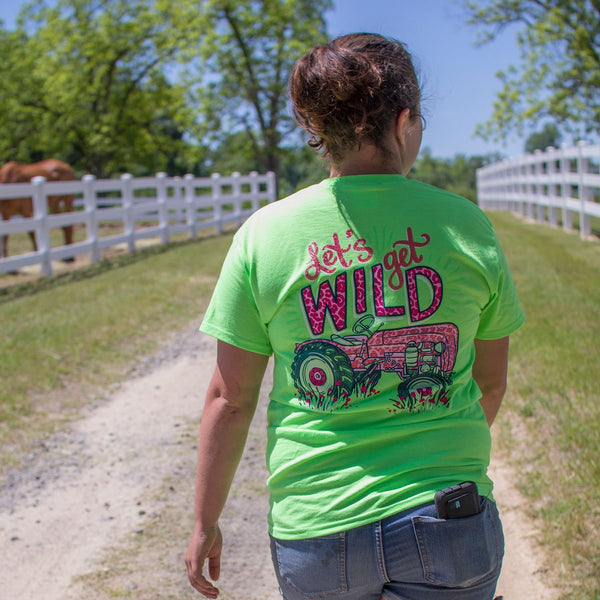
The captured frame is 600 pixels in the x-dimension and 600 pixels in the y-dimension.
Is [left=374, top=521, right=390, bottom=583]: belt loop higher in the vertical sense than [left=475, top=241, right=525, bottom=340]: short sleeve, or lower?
lower

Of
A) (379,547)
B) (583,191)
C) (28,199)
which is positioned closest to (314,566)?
(379,547)

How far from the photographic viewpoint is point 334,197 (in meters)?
1.46

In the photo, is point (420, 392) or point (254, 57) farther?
point (254, 57)

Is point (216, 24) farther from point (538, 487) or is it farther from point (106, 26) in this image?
point (538, 487)

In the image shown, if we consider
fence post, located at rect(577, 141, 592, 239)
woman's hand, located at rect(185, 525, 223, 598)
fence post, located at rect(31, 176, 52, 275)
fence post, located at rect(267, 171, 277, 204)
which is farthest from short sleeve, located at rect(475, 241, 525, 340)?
fence post, located at rect(267, 171, 277, 204)

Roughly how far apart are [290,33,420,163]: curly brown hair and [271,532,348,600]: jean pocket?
29.5 inches

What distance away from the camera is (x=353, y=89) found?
140 centimetres

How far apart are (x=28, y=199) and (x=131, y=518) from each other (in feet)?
35.4

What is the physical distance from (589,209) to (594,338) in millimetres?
8543

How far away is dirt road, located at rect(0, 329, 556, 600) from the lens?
3.24 metres

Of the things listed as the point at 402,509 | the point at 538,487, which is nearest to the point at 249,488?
the point at 538,487

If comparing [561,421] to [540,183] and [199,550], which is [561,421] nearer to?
[199,550]

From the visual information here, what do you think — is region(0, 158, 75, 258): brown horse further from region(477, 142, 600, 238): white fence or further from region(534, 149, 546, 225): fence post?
region(534, 149, 546, 225): fence post

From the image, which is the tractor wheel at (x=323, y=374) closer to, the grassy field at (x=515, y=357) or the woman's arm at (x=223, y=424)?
the woman's arm at (x=223, y=424)
